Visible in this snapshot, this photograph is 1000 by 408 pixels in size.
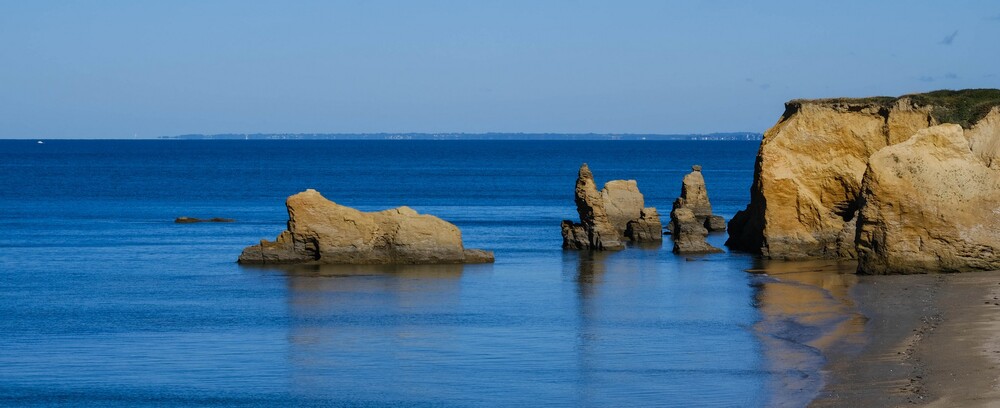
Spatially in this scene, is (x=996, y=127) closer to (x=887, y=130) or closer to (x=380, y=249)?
(x=887, y=130)

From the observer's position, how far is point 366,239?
47312mm

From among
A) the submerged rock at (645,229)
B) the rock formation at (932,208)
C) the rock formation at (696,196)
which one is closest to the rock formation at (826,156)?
the submerged rock at (645,229)

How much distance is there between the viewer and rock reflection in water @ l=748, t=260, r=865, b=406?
991 inches

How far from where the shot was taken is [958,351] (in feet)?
85.2

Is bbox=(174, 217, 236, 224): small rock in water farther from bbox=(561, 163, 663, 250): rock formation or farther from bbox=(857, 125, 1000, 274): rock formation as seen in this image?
bbox=(857, 125, 1000, 274): rock formation

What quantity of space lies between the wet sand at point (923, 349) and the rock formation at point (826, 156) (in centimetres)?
1036

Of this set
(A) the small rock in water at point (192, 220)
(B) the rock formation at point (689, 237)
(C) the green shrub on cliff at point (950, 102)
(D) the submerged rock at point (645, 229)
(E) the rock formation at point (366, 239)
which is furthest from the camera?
(A) the small rock in water at point (192, 220)

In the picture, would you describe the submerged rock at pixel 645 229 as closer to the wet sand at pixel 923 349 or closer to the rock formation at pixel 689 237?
the rock formation at pixel 689 237

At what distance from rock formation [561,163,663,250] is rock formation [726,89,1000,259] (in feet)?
21.5

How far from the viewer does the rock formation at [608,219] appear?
54031 mm

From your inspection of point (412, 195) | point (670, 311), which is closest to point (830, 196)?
point (670, 311)

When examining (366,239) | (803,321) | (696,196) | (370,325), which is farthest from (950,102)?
(370,325)

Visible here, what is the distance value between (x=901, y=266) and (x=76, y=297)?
2441cm

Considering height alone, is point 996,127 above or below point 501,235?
above
